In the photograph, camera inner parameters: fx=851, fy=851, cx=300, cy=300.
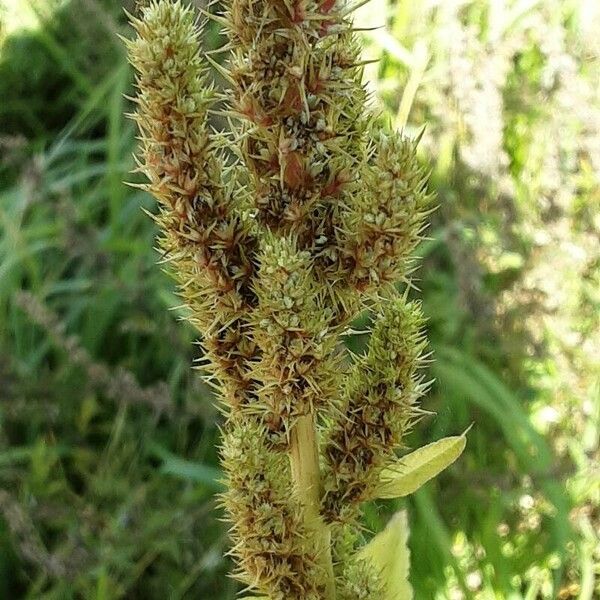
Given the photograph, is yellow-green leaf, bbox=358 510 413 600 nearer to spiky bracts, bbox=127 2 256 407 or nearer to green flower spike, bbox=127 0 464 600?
green flower spike, bbox=127 0 464 600

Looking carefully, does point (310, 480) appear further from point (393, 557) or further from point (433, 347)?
point (433, 347)

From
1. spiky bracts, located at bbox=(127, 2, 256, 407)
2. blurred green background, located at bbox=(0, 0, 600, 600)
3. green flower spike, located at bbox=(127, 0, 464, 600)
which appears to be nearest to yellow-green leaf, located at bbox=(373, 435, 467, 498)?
green flower spike, located at bbox=(127, 0, 464, 600)

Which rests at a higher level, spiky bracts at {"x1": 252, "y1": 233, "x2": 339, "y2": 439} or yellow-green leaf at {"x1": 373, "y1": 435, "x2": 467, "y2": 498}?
spiky bracts at {"x1": 252, "y1": 233, "x2": 339, "y2": 439}

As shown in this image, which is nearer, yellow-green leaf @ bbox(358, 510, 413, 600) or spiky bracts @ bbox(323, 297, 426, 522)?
spiky bracts @ bbox(323, 297, 426, 522)

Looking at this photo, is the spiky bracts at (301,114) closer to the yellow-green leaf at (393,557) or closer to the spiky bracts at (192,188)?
the spiky bracts at (192,188)

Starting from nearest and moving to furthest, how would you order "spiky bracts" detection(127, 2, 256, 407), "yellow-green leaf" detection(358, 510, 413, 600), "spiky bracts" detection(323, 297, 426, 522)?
1. "spiky bracts" detection(127, 2, 256, 407)
2. "spiky bracts" detection(323, 297, 426, 522)
3. "yellow-green leaf" detection(358, 510, 413, 600)

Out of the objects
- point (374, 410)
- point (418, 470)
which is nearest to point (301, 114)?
point (374, 410)

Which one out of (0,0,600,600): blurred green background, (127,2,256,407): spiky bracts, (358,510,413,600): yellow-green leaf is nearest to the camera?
(127,2,256,407): spiky bracts
